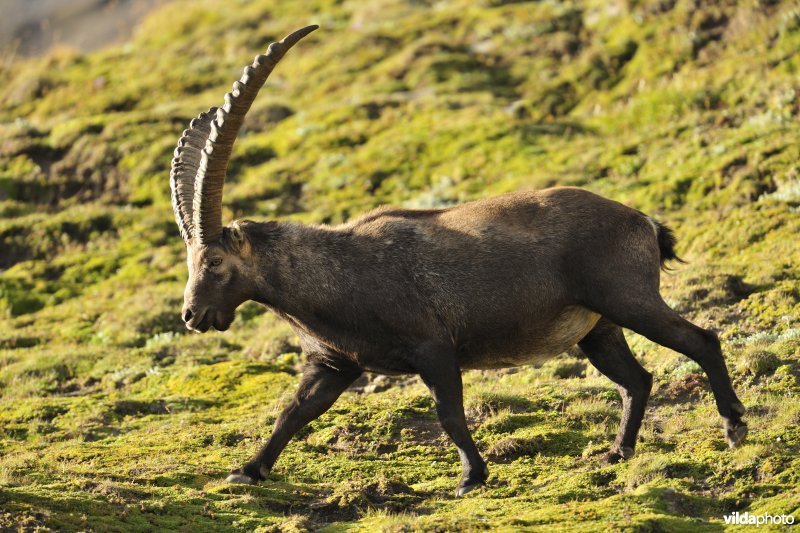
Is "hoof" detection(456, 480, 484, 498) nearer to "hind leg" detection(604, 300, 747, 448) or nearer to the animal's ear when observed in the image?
"hind leg" detection(604, 300, 747, 448)

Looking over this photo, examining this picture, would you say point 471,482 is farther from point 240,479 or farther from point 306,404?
point 240,479

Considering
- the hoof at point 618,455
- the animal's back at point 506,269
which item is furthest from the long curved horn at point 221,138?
the hoof at point 618,455

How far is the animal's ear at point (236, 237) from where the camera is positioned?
10977 mm

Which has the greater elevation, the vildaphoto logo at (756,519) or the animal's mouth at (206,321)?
the animal's mouth at (206,321)

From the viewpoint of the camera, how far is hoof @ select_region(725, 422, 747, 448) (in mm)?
10008

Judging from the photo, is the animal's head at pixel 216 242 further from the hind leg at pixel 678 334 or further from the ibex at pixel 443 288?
the hind leg at pixel 678 334

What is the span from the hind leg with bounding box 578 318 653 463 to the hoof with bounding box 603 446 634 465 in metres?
0.04

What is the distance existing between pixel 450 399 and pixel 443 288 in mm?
1198

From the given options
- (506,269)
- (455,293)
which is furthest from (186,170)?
(506,269)

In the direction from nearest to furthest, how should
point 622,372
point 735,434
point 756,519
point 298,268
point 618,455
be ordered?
point 756,519
point 735,434
point 618,455
point 298,268
point 622,372

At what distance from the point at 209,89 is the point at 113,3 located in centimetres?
1874

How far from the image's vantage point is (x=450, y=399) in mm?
10172

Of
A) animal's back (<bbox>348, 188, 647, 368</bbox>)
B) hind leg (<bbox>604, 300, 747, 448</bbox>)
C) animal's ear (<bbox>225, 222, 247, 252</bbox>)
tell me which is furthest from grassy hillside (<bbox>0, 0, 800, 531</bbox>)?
animal's ear (<bbox>225, 222, 247, 252</bbox>)

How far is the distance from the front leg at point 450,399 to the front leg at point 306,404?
1.05m
